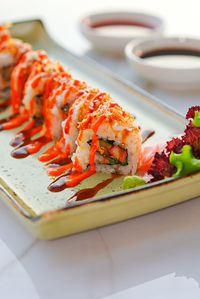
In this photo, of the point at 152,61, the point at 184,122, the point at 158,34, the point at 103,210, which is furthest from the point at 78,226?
the point at 158,34

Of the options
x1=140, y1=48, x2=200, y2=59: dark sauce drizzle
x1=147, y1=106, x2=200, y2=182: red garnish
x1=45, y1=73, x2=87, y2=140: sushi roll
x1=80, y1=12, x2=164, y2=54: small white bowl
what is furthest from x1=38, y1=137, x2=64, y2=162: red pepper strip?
x1=80, y1=12, x2=164, y2=54: small white bowl

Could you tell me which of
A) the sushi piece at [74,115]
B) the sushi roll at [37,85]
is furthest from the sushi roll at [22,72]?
the sushi piece at [74,115]

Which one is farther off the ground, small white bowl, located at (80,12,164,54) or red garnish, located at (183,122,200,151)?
small white bowl, located at (80,12,164,54)

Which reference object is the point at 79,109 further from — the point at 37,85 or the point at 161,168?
the point at 161,168

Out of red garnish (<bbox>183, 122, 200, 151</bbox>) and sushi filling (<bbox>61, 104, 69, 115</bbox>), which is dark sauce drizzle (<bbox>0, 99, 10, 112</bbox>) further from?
red garnish (<bbox>183, 122, 200, 151</bbox>)

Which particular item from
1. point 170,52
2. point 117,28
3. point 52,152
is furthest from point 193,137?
point 117,28

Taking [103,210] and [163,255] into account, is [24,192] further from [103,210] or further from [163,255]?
[163,255]
